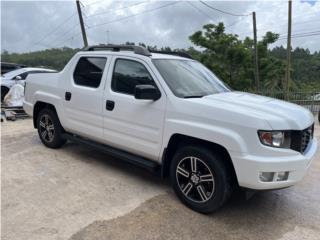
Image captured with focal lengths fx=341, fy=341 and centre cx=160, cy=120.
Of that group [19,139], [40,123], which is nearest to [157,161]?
[40,123]

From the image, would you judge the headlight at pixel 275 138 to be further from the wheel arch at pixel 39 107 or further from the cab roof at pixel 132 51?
the wheel arch at pixel 39 107

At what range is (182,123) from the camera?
393 centimetres

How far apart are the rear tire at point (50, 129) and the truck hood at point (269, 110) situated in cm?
298

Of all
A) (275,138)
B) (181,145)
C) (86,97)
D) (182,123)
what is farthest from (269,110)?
(86,97)

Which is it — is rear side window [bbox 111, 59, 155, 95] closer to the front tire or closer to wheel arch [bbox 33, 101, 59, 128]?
the front tire

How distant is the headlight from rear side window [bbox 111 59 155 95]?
1.60 meters

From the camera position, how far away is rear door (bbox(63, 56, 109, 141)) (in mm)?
5011

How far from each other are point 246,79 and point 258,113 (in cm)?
2639

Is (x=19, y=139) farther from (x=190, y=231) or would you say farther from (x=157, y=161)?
(x=190, y=231)

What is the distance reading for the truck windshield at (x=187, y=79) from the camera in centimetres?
428

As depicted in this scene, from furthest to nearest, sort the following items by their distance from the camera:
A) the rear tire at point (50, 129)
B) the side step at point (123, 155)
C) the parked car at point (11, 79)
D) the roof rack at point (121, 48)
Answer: the parked car at point (11, 79), the rear tire at point (50, 129), the roof rack at point (121, 48), the side step at point (123, 155)

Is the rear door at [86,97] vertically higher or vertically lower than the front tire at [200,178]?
higher

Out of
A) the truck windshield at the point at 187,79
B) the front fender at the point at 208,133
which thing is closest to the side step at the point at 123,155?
the front fender at the point at 208,133

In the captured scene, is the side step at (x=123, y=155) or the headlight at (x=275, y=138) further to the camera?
the side step at (x=123, y=155)
